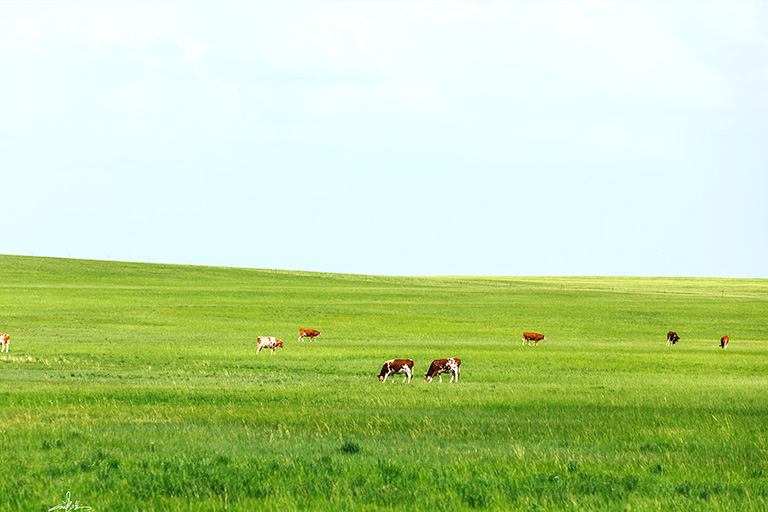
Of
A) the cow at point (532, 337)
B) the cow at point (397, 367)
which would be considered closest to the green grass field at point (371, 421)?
the cow at point (397, 367)

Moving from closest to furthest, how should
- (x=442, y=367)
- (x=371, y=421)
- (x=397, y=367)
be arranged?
(x=371, y=421) → (x=397, y=367) → (x=442, y=367)

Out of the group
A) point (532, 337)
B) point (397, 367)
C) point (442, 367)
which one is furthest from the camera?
point (532, 337)

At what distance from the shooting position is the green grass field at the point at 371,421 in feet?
31.7

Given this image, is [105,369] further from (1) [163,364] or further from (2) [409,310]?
(2) [409,310]

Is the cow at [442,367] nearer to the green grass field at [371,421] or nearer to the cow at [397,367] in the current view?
the green grass field at [371,421]

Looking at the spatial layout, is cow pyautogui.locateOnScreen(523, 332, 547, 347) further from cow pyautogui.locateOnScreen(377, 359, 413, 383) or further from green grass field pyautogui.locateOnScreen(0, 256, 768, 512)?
cow pyautogui.locateOnScreen(377, 359, 413, 383)

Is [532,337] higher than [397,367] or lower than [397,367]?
lower

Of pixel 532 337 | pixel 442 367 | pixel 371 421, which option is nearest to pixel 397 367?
pixel 442 367

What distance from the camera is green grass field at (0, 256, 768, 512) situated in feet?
31.7

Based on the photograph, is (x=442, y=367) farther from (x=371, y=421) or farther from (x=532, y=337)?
(x=532, y=337)

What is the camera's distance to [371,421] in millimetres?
17219

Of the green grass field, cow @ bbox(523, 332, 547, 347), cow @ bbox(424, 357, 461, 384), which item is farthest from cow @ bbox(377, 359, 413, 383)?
cow @ bbox(523, 332, 547, 347)

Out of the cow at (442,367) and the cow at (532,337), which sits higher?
the cow at (442,367)

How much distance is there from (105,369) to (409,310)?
154ft
